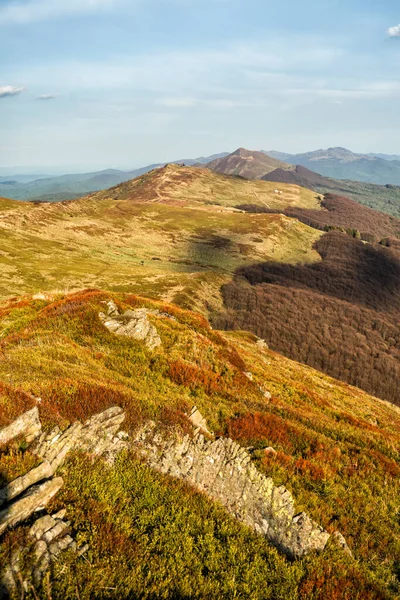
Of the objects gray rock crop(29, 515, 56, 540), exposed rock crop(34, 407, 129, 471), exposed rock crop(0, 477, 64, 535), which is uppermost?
exposed rock crop(0, 477, 64, 535)

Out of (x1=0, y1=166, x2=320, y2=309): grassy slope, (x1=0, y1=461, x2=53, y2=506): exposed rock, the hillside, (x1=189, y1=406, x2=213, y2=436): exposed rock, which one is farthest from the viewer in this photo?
the hillside

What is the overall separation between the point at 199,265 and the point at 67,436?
149 m

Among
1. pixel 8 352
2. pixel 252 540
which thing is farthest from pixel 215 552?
pixel 8 352

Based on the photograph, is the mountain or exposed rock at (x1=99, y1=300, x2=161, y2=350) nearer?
the mountain

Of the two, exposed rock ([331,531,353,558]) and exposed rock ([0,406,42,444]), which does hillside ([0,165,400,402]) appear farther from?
exposed rock ([331,531,353,558])

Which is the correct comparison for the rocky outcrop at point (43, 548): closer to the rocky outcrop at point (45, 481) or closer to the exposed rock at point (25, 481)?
the rocky outcrop at point (45, 481)

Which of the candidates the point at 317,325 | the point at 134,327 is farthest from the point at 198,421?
the point at 317,325

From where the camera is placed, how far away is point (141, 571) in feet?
23.7

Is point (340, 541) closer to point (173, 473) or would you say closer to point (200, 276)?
point (173, 473)

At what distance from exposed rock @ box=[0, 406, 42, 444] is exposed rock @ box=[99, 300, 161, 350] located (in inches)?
476

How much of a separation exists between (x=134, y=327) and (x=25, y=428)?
45.3 ft

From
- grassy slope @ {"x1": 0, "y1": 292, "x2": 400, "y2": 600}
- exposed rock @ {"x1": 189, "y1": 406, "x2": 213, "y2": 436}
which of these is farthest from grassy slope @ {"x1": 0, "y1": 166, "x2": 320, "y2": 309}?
exposed rock @ {"x1": 189, "y1": 406, "x2": 213, "y2": 436}

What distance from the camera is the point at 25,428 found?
32.3 feet

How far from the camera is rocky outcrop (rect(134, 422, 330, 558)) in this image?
9864 mm
